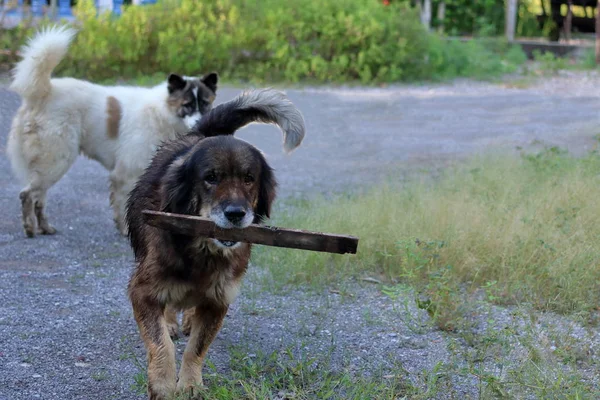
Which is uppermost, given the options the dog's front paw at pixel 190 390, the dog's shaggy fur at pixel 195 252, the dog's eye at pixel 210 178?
the dog's eye at pixel 210 178

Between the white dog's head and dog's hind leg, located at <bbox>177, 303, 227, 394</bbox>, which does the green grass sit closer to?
the white dog's head

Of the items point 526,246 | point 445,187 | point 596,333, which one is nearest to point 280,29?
point 445,187

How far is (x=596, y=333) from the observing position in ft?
17.1

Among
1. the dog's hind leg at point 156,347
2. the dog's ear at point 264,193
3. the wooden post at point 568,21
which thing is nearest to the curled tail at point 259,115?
the dog's ear at point 264,193

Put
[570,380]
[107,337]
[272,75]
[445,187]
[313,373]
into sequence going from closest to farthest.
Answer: [570,380] < [313,373] < [107,337] < [445,187] < [272,75]

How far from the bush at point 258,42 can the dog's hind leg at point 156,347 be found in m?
13.6

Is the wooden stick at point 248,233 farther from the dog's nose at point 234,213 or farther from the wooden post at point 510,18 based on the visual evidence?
the wooden post at point 510,18

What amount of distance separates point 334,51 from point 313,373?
47.9 feet

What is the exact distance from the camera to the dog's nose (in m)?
3.92

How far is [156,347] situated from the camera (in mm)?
4086

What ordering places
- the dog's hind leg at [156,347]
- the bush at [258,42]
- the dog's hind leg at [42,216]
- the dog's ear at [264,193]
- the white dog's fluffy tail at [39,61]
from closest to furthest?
1. the dog's hind leg at [156,347]
2. the dog's ear at [264,193]
3. the white dog's fluffy tail at [39,61]
4. the dog's hind leg at [42,216]
5. the bush at [258,42]

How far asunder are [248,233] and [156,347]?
786mm

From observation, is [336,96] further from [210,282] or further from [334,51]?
[210,282]

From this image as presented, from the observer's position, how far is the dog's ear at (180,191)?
14.0 ft
